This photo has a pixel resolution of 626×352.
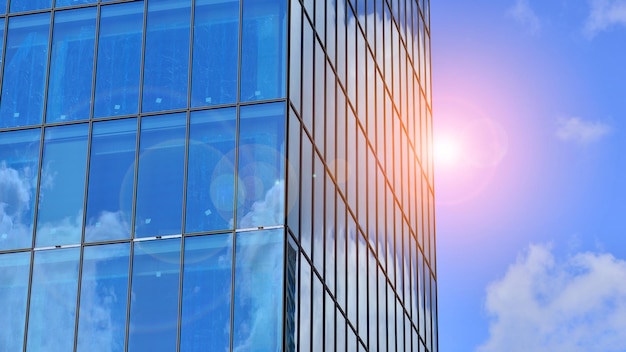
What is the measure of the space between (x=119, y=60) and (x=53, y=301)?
670 cm

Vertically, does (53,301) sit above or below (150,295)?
above

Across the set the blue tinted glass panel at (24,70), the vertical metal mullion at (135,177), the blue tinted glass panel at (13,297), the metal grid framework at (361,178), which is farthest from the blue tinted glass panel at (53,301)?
the metal grid framework at (361,178)

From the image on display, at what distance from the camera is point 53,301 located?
32.3 m

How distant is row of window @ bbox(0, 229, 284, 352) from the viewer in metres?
30.1

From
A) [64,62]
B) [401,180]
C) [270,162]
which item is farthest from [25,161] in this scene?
[401,180]

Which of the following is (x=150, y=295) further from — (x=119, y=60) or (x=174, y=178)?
(x=119, y=60)

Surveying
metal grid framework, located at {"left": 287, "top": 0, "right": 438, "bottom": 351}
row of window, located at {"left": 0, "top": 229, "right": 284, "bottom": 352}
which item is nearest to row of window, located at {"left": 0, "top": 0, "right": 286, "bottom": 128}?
metal grid framework, located at {"left": 287, "top": 0, "right": 438, "bottom": 351}

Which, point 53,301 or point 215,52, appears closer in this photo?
point 53,301

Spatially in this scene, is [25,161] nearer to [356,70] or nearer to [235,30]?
[235,30]

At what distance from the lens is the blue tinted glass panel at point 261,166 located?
30766mm

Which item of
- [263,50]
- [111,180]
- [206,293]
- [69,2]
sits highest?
[69,2]

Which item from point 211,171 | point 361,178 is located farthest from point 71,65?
point 361,178

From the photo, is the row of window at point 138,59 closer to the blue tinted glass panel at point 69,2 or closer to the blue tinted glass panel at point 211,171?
the blue tinted glass panel at point 69,2

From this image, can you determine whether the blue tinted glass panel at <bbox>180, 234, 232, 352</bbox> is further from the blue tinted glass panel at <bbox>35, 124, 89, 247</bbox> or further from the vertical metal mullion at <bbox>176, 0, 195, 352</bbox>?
the blue tinted glass panel at <bbox>35, 124, 89, 247</bbox>
